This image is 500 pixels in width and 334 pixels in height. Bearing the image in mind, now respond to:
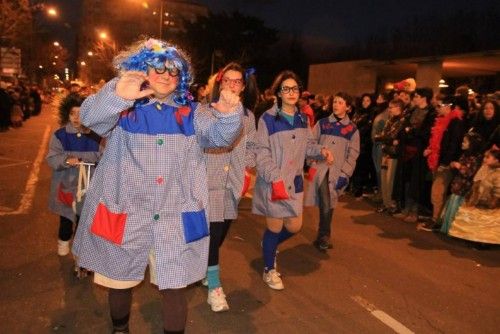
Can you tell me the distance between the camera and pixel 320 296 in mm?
4676

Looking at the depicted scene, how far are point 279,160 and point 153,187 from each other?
196 centimetres

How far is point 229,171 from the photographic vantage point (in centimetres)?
424

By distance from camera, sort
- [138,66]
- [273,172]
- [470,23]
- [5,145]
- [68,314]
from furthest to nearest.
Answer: [470,23] < [5,145] < [273,172] < [68,314] < [138,66]

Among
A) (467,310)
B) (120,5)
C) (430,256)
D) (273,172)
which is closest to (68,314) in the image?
(273,172)

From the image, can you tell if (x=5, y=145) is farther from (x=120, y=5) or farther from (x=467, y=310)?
(x=120, y=5)

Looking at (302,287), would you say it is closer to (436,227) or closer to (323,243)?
(323,243)

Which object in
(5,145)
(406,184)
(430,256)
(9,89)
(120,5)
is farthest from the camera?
(120,5)

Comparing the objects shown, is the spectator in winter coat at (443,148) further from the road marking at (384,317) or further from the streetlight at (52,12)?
the streetlight at (52,12)

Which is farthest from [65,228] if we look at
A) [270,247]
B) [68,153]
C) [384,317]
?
[384,317]

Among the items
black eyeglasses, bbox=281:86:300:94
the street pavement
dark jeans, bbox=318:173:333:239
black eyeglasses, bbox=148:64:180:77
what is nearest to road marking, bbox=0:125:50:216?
Result: the street pavement

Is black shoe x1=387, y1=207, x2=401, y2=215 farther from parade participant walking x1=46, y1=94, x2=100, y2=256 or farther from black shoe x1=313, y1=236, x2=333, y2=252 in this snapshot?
parade participant walking x1=46, y1=94, x2=100, y2=256

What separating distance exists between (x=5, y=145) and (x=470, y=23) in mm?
16967

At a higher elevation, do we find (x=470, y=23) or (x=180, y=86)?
(x=470, y=23)

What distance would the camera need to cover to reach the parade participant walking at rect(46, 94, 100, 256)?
467cm
